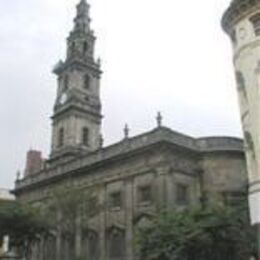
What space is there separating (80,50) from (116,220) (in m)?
27.4

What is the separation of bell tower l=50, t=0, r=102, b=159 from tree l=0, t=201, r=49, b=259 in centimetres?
1586

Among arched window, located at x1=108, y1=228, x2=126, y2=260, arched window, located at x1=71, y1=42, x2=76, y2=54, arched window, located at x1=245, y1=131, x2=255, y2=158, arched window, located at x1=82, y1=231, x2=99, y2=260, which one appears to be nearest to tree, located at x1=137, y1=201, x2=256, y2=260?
arched window, located at x1=245, y1=131, x2=255, y2=158

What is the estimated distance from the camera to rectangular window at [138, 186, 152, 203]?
4182 cm

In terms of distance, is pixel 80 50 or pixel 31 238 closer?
pixel 31 238

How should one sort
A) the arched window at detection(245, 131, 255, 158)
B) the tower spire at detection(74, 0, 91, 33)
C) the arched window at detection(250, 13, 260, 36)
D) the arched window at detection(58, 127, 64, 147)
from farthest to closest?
the tower spire at detection(74, 0, 91, 33) < the arched window at detection(58, 127, 64, 147) < the arched window at detection(250, 13, 260, 36) < the arched window at detection(245, 131, 255, 158)

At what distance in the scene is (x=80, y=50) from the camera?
65500 millimetres

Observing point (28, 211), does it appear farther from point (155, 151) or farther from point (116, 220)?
point (155, 151)

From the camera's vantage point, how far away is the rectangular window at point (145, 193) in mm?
41816

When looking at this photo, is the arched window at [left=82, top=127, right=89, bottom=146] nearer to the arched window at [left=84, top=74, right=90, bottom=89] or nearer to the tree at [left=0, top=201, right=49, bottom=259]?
the arched window at [left=84, top=74, right=90, bottom=89]

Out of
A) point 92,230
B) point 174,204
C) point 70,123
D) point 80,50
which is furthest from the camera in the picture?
point 80,50

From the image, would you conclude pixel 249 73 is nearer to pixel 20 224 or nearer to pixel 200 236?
pixel 200 236

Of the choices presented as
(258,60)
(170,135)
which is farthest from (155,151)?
(258,60)

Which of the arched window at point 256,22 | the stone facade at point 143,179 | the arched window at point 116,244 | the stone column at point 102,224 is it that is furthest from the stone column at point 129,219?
the arched window at point 256,22

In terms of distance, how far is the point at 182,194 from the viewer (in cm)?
4206
